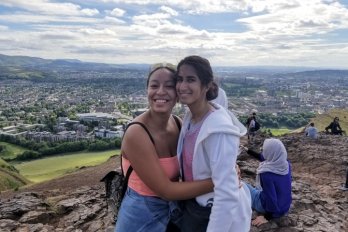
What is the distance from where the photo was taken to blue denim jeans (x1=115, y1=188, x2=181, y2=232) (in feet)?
10.2

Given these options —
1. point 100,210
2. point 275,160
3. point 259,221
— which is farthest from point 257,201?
point 100,210

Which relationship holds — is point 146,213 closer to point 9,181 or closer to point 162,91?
point 162,91

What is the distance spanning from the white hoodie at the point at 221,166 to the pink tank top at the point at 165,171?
0.29 meters

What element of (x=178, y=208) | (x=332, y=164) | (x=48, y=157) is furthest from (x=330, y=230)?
(x=48, y=157)

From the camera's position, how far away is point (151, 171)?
2914 mm

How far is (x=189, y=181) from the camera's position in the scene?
297 centimetres

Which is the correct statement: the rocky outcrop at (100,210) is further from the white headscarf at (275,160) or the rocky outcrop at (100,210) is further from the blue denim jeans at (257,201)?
the white headscarf at (275,160)

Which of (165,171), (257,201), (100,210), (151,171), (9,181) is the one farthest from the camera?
(9,181)

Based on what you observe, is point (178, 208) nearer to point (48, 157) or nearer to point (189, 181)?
point (189, 181)

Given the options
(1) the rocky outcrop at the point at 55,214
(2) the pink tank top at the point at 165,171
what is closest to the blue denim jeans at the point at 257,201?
(1) the rocky outcrop at the point at 55,214

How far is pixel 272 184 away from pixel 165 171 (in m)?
3.23

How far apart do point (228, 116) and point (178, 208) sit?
82cm

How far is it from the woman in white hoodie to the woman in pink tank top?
0.10 meters

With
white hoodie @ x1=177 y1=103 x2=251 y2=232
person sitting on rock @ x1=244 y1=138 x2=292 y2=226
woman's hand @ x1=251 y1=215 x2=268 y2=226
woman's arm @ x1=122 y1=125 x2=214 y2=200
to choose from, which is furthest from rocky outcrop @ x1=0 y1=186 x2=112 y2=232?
white hoodie @ x1=177 y1=103 x2=251 y2=232
